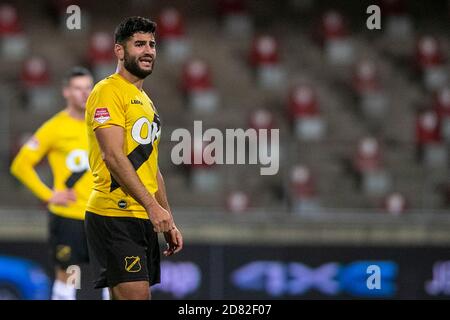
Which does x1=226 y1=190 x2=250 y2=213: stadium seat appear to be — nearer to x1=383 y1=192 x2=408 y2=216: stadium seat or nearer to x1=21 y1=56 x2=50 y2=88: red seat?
x1=383 y1=192 x2=408 y2=216: stadium seat

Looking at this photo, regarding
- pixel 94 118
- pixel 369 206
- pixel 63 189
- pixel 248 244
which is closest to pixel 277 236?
pixel 248 244

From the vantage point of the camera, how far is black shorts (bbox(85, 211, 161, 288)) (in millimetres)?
5527

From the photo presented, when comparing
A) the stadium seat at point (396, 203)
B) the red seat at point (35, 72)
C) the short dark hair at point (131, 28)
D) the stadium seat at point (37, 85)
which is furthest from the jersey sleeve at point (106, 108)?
the red seat at point (35, 72)

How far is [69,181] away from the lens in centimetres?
798

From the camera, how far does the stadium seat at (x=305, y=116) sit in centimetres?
1313

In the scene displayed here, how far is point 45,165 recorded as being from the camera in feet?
35.9

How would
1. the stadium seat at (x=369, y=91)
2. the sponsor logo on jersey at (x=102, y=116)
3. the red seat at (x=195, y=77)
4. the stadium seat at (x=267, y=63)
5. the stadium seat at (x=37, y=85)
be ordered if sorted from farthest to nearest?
the stadium seat at (x=267, y=63) → the red seat at (x=195, y=77) → the stadium seat at (x=369, y=91) → the stadium seat at (x=37, y=85) → the sponsor logo on jersey at (x=102, y=116)

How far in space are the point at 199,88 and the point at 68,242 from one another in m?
5.79

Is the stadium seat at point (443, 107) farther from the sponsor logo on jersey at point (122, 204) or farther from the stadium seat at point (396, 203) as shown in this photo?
the sponsor logo on jersey at point (122, 204)

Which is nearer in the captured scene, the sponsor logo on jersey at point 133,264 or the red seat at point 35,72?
the sponsor logo on jersey at point 133,264

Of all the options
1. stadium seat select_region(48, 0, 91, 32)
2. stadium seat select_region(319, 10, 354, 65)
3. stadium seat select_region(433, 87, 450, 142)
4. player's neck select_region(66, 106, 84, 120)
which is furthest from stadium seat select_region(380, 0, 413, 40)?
player's neck select_region(66, 106, 84, 120)

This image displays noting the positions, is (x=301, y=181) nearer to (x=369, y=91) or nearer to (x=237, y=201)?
(x=237, y=201)

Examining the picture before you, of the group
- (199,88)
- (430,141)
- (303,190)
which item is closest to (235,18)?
(199,88)

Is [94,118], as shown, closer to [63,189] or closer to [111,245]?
[111,245]
